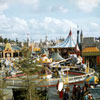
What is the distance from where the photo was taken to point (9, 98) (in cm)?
1191

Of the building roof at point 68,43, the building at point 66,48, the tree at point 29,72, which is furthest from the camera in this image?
the building roof at point 68,43

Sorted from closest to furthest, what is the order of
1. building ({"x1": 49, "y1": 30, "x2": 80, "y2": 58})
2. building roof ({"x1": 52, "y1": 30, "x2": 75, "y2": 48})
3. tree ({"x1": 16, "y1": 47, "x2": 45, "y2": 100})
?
tree ({"x1": 16, "y1": 47, "x2": 45, "y2": 100}) → building ({"x1": 49, "y1": 30, "x2": 80, "y2": 58}) → building roof ({"x1": 52, "y1": 30, "x2": 75, "y2": 48})

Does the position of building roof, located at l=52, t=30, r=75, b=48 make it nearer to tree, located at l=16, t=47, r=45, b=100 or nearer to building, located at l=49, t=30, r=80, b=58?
building, located at l=49, t=30, r=80, b=58

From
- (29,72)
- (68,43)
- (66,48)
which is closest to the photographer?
(29,72)

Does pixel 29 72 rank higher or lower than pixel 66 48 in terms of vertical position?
lower

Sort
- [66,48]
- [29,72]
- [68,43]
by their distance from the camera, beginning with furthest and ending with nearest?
[68,43], [66,48], [29,72]

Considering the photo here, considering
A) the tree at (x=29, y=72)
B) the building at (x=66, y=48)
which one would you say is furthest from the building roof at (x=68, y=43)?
the tree at (x=29, y=72)

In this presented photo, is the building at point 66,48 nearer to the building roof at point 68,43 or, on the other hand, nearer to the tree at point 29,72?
the building roof at point 68,43

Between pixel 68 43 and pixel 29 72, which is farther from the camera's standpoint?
pixel 68 43

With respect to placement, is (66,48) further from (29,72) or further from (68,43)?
(29,72)

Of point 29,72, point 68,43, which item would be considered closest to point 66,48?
point 68,43

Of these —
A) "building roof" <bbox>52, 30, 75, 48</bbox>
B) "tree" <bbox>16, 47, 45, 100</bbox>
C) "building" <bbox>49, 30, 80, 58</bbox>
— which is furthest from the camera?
"building roof" <bbox>52, 30, 75, 48</bbox>

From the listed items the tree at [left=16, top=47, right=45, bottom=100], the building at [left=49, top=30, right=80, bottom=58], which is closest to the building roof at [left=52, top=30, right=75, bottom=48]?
the building at [left=49, top=30, right=80, bottom=58]

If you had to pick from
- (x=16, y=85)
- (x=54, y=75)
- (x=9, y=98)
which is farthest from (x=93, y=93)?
(x=54, y=75)
